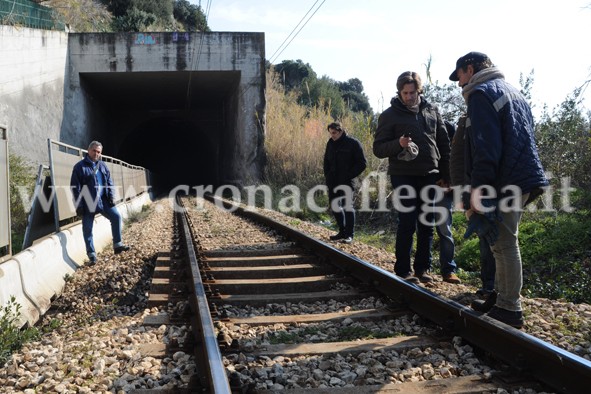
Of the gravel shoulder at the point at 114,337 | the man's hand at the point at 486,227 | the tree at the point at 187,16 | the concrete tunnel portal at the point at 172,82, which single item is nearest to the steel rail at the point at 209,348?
the gravel shoulder at the point at 114,337

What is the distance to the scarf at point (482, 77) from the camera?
12.1 feet

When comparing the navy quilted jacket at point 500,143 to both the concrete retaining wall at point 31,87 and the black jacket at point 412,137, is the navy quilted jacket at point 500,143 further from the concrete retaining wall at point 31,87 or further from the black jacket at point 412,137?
the concrete retaining wall at point 31,87

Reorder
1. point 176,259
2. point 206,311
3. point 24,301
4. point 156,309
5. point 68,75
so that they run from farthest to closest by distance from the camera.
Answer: point 68,75
point 176,259
point 24,301
point 156,309
point 206,311

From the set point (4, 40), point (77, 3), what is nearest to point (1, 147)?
point (4, 40)

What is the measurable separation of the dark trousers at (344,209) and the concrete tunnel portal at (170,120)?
1509cm

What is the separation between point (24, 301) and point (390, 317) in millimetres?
3232

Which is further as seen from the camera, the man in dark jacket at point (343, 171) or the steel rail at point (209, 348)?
the man in dark jacket at point (343, 171)

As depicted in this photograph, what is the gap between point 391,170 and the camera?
512 cm

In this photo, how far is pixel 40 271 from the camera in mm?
5539

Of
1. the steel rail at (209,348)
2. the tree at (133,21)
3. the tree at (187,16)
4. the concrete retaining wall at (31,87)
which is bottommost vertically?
the steel rail at (209,348)

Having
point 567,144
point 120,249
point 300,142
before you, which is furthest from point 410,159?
point 300,142

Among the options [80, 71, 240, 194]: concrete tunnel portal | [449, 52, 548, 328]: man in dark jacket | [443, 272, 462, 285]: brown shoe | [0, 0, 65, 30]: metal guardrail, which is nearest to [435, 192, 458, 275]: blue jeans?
[443, 272, 462, 285]: brown shoe

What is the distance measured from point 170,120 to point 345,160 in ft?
89.8

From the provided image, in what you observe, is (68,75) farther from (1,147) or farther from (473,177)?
(473,177)
